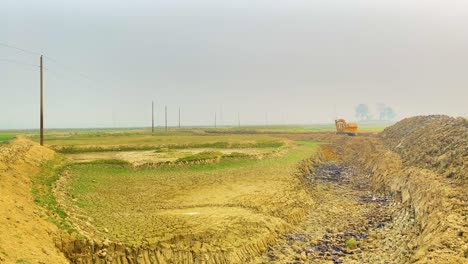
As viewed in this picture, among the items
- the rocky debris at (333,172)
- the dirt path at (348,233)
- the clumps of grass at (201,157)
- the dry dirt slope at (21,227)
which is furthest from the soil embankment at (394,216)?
the clumps of grass at (201,157)

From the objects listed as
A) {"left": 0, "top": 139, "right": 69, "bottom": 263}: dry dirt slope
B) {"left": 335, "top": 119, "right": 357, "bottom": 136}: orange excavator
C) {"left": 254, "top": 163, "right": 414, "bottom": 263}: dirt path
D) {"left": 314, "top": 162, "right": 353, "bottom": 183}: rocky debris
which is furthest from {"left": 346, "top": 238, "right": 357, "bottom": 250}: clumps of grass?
{"left": 335, "top": 119, "right": 357, "bottom": 136}: orange excavator

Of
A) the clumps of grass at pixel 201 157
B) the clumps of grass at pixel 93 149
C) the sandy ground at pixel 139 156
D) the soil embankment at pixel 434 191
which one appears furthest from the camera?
the clumps of grass at pixel 93 149

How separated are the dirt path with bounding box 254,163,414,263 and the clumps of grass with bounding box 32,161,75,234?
9289mm

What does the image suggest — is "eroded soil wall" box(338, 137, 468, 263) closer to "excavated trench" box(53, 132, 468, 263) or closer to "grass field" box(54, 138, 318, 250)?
"excavated trench" box(53, 132, 468, 263)

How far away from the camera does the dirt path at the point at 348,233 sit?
14.6 metres

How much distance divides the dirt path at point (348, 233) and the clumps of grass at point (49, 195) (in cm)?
929

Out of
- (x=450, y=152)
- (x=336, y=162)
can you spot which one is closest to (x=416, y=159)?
(x=450, y=152)

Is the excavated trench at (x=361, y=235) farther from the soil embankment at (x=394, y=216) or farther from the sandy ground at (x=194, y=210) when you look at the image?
the sandy ground at (x=194, y=210)

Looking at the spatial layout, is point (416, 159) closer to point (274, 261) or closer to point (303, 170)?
point (303, 170)

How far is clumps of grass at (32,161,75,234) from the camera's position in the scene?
14.2 m

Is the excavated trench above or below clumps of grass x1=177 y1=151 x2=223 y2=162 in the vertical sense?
below

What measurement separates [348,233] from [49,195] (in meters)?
17.9

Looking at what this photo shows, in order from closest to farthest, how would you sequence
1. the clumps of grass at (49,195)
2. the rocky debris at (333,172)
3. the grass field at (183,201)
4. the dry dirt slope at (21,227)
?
1. the dry dirt slope at (21,227)
2. the clumps of grass at (49,195)
3. the grass field at (183,201)
4. the rocky debris at (333,172)

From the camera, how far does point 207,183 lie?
26422 mm
